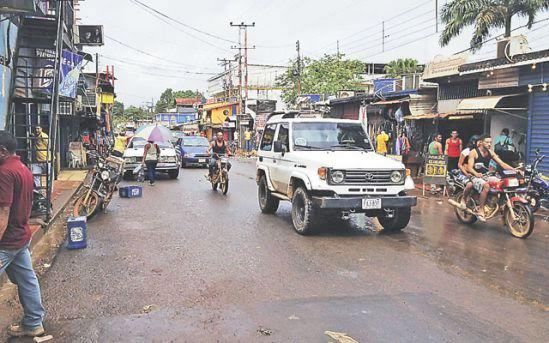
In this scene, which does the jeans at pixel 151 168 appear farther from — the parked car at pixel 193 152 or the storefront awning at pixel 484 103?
the storefront awning at pixel 484 103

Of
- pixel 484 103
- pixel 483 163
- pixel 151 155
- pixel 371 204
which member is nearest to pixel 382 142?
pixel 484 103

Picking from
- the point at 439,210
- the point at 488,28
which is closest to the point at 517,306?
the point at 439,210

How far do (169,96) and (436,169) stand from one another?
125999mm

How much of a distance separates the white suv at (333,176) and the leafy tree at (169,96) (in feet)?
389

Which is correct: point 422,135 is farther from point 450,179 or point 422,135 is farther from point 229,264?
point 229,264

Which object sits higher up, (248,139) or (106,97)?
(106,97)

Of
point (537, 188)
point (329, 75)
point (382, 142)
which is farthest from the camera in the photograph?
point (329, 75)

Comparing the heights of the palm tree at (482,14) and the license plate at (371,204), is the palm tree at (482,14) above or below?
above

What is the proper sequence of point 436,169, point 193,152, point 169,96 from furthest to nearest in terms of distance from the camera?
point 169,96, point 193,152, point 436,169

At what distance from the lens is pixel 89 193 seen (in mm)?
10383

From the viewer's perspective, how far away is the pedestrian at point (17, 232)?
4113 millimetres

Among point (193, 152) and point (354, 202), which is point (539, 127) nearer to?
point (354, 202)

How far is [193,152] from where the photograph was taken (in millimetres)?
25703

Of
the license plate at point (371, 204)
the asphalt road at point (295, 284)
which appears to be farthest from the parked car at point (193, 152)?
the license plate at point (371, 204)
